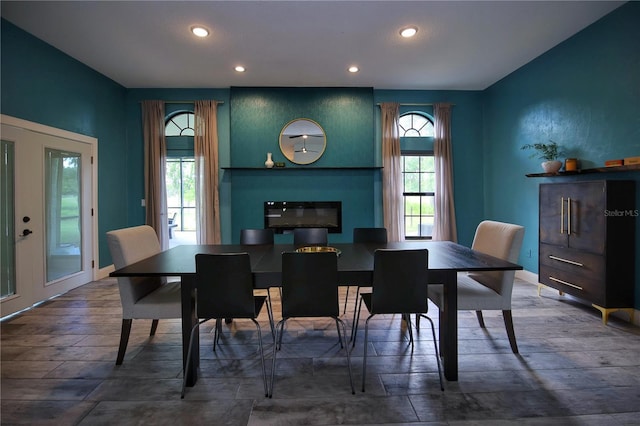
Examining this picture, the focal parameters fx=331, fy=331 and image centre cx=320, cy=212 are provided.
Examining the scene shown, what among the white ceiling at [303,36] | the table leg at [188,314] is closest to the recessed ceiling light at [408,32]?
the white ceiling at [303,36]

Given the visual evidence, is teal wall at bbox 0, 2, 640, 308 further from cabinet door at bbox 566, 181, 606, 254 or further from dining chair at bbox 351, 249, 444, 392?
dining chair at bbox 351, 249, 444, 392

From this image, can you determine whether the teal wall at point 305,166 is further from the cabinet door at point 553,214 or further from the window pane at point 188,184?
the cabinet door at point 553,214

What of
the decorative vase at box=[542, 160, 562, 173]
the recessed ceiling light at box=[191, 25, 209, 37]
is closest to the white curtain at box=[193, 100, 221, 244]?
the recessed ceiling light at box=[191, 25, 209, 37]

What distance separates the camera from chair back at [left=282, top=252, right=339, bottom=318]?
1896 mm

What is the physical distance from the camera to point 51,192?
377 cm

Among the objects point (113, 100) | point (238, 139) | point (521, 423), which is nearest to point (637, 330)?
point (521, 423)

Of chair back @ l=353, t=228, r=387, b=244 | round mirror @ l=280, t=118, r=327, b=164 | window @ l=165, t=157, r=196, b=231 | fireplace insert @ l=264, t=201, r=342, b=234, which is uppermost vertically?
round mirror @ l=280, t=118, r=327, b=164

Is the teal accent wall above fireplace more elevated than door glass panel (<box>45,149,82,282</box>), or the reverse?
the teal accent wall above fireplace

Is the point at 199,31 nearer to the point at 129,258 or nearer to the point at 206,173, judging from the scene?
the point at 206,173

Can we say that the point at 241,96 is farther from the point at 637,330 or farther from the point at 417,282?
the point at 637,330

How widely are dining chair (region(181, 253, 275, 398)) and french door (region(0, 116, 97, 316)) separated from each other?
268 centimetres

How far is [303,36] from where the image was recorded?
3494 millimetres

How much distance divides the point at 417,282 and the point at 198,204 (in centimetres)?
401

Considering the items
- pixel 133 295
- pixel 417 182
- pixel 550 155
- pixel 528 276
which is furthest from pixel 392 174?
pixel 133 295
